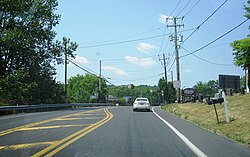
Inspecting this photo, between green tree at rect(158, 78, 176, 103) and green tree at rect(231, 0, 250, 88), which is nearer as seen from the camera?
green tree at rect(231, 0, 250, 88)

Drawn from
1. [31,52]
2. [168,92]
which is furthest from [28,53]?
[168,92]

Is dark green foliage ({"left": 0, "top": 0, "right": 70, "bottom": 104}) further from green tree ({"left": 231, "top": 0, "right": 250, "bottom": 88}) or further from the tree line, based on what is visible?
green tree ({"left": 231, "top": 0, "right": 250, "bottom": 88})

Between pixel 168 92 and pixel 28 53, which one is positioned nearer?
pixel 28 53

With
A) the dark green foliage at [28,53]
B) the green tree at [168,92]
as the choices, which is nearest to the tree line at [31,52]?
the dark green foliage at [28,53]

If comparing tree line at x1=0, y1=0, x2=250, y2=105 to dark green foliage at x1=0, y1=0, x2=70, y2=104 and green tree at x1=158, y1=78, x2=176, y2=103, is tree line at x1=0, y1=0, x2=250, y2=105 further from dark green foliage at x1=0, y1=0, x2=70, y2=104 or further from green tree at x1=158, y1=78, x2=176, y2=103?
green tree at x1=158, y1=78, x2=176, y2=103

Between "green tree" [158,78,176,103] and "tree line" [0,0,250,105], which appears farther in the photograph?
"green tree" [158,78,176,103]

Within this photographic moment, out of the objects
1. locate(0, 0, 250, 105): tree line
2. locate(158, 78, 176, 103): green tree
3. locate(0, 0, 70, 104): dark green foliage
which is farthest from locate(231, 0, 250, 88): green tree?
locate(158, 78, 176, 103): green tree

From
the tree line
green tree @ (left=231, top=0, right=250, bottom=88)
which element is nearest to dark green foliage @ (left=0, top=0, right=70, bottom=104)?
the tree line

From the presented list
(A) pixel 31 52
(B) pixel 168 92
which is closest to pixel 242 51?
(A) pixel 31 52

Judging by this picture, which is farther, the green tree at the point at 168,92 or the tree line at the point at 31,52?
the green tree at the point at 168,92

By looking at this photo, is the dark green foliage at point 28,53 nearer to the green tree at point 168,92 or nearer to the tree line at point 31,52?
the tree line at point 31,52

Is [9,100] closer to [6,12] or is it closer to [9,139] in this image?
[6,12]

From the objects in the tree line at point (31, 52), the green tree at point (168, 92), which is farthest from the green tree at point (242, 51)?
the green tree at point (168, 92)

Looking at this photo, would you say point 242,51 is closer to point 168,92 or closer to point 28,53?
point 28,53
